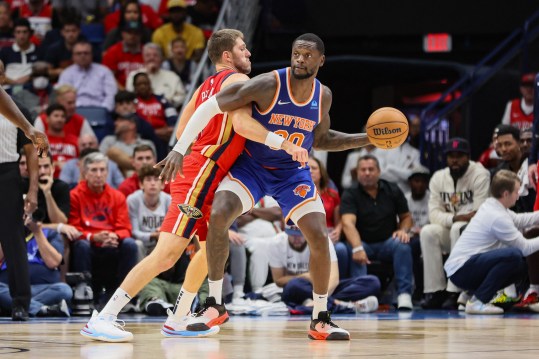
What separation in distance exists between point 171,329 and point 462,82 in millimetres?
7811

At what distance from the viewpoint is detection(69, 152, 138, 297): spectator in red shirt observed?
380 inches

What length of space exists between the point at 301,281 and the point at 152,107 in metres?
3.74

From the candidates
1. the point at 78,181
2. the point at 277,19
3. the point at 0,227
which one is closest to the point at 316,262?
the point at 0,227

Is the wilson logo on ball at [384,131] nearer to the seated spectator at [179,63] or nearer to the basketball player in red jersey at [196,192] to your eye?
the basketball player in red jersey at [196,192]

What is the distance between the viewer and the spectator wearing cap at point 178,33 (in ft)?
45.5

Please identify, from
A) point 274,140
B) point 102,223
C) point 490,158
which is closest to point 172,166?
point 274,140

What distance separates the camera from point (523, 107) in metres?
11.5

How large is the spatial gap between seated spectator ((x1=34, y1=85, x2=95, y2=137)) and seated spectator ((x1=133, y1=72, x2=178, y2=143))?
31.2 inches

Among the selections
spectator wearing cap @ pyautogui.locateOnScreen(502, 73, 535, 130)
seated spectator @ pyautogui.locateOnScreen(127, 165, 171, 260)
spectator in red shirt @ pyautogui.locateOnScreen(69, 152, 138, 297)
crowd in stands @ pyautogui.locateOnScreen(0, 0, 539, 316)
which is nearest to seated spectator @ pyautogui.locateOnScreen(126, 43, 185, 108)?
crowd in stands @ pyautogui.locateOnScreen(0, 0, 539, 316)

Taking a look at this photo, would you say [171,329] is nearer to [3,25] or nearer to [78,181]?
[78,181]

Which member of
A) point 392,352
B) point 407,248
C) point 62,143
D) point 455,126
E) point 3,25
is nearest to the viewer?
point 392,352

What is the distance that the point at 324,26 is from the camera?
47.3ft

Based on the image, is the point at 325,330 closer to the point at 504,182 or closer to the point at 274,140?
the point at 274,140

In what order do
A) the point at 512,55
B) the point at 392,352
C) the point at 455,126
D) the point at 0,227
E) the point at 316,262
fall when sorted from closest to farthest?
the point at 392,352 → the point at 316,262 → the point at 0,227 → the point at 512,55 → the point at 455,126
